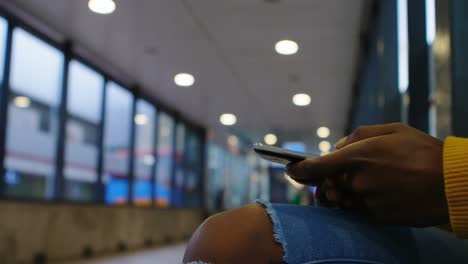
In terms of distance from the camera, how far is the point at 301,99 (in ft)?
33.7

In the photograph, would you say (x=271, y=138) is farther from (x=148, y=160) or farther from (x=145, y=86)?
(x=145, y=86)

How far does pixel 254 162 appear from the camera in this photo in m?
19.9

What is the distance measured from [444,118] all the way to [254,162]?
698 inches

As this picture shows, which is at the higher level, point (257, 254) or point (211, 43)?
point (211, 43)

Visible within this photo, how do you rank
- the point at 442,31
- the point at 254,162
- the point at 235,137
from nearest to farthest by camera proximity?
the point at 442,31
the point at 235,137
the point at 254,162

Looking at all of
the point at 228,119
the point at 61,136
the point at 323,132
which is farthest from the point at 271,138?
the point at 61,136

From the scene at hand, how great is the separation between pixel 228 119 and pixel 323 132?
305 cm

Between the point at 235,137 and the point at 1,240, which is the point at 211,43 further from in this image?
the point at 235,137

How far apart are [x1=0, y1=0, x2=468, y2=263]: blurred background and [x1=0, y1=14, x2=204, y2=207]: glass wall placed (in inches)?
0.9

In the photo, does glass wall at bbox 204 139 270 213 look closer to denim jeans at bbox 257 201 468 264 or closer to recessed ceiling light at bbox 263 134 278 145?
recessed ceiling light at bbox 263 134 278 145

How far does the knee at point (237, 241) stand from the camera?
524 mm

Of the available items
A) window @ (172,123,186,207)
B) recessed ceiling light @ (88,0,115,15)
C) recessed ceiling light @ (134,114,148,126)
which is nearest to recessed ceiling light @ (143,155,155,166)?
recessed ceiling light @ (134,114,148,126)

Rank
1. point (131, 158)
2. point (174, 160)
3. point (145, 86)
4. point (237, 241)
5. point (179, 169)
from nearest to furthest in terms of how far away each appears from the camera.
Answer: point (237, 241) → point (131, 158) → point (145, 86) → point (174, 160) → point (179, 169)

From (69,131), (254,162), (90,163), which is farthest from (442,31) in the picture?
(254,162)
